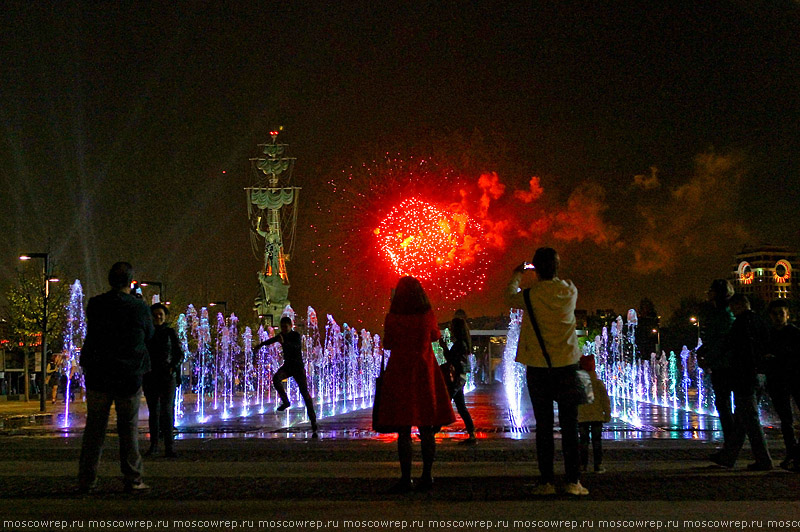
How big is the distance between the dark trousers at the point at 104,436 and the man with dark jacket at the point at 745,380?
512cm

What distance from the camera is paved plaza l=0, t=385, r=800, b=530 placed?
6.05m

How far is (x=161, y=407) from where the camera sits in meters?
10.9

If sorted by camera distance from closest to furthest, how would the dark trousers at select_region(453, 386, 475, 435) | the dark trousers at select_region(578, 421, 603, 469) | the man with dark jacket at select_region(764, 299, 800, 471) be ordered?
the dark trousers at select_region(578, 421, 603, 469) < the man with dark jacket at select_region(764, 299, 800, 471) < the dark trousers at select_region(453, 386, 475, 435)

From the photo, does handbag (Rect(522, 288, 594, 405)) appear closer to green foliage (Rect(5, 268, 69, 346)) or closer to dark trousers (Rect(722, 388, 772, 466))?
dark trousers (Rect(722, 388, 772, 466))

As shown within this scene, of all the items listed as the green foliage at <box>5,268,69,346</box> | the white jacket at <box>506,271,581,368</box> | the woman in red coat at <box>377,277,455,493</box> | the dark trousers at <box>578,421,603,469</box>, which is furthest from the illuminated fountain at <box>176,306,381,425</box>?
the white jacket at <box>506,271,581,368</box>

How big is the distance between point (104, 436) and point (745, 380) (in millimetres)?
5534

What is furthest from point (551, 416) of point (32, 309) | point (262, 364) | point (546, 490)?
point (262, 364)

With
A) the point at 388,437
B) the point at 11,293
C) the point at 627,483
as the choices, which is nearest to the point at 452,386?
the point at 388,437

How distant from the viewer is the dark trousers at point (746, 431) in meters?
8.85

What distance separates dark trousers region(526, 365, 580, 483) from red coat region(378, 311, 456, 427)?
749 millimetres

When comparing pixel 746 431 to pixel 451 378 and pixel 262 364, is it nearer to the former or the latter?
pixel 451 378

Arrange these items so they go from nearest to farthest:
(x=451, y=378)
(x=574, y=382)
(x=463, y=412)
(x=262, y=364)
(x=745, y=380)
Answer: (x=574, y=382), (x=745, y=380), (x=451, y=378), (x=463, y=412), (x=262, y=364)

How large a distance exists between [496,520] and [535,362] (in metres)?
1.63

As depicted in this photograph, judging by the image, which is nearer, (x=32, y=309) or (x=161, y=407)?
(x=161, y=407)
